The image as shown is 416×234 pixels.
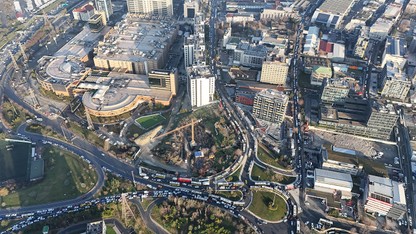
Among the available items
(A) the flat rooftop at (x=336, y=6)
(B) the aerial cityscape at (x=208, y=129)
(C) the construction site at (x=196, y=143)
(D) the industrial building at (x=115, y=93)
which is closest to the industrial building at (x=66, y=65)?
(B) the aerial cityscape at (x=208, y=129)

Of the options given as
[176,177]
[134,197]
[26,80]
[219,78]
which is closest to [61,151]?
[134,197]

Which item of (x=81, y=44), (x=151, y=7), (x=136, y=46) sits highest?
(x=151, y=7)

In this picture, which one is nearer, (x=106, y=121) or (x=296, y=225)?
(x=296, y=225)

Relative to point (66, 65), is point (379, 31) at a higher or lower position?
higher

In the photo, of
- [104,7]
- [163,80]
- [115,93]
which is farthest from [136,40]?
[163,80]

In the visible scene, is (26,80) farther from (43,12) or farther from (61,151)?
(43,12)

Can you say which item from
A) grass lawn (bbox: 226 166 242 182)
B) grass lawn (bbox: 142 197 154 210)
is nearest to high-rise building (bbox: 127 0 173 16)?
grass lawn (bbox: 226 166 242 182)

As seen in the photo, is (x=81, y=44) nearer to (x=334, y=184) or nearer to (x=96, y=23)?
(x=96, y=23)
